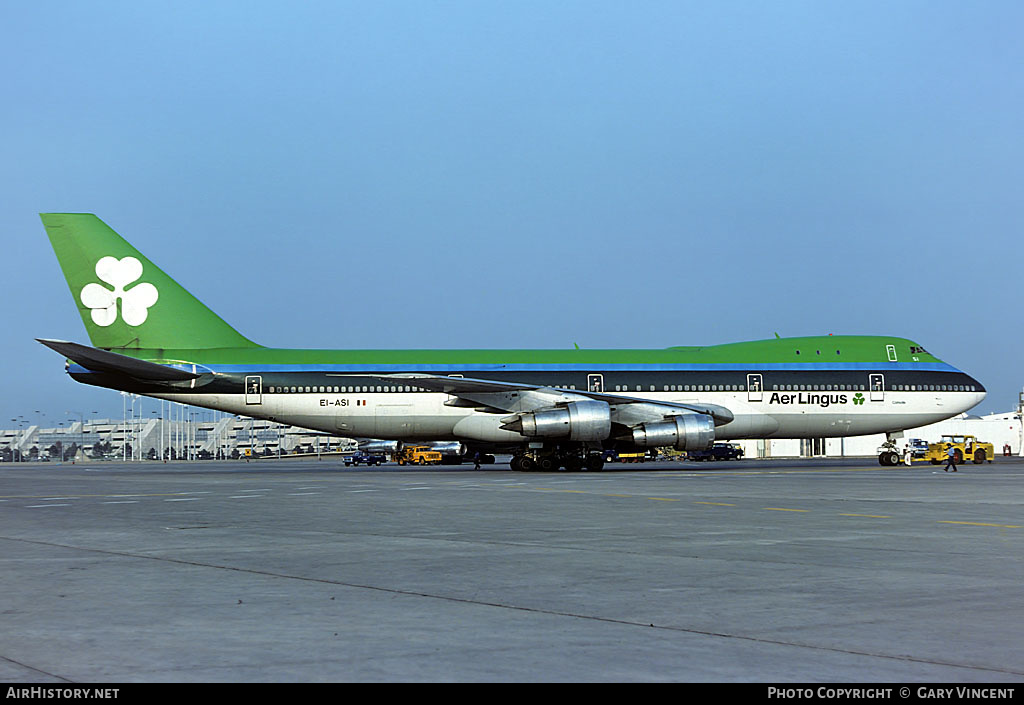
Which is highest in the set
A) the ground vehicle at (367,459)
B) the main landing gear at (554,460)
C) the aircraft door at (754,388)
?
the aircraft door at (754,388)

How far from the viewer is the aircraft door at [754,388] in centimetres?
3844

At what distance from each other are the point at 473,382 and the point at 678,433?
7.45m

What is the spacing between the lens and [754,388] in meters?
38.6

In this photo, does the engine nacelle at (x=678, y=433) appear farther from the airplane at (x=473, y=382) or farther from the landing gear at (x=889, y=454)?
the landing gear at (x=889, y=454)

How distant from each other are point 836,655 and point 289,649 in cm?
318

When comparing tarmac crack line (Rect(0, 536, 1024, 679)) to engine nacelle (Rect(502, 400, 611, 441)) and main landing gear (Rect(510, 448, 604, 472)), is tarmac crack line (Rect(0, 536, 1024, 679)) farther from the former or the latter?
main landing gear (Rect(510, 448, 604, 472))

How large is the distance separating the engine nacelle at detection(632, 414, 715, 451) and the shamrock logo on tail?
1864cm

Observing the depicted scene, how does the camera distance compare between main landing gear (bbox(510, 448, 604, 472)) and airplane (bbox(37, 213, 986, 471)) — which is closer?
airplane (bbox(37, 213, 986, 471))

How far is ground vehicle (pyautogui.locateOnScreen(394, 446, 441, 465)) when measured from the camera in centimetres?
6438

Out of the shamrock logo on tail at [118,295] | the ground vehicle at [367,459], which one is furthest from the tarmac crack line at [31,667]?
the ground vehicle at [367,459]

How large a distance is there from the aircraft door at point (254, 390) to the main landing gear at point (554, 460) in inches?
389

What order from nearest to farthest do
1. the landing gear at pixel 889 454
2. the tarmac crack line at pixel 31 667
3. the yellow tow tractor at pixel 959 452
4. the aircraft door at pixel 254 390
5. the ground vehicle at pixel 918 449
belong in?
the tarmac crack line at pixel 31 667 → the aircraft door at pixel 254 390 → the landing gear at pixel 889 454 → the yellow tow tractor at pixel 959 452 → the ground vehicle at pixel 918 449

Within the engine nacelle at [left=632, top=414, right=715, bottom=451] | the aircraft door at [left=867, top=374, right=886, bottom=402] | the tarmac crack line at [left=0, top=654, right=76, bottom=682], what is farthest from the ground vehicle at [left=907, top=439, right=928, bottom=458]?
the tarmac crack line at [left=0, top=654, right=76, bottom=682]

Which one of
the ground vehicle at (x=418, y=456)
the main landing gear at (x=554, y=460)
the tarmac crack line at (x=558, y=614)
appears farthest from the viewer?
the ground vehicle at (x=418, y=456)
